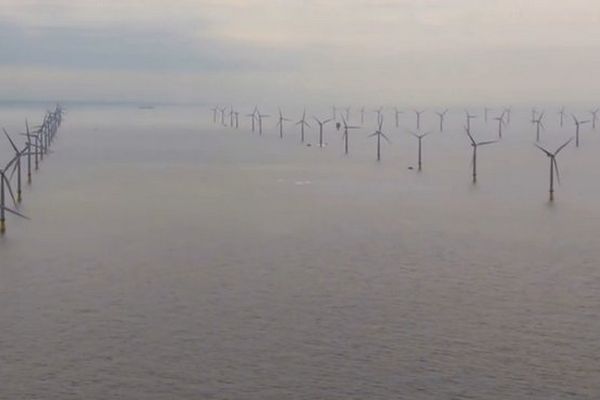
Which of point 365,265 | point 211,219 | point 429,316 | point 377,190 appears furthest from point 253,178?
point 429,316

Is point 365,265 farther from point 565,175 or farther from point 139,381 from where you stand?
point 565,175

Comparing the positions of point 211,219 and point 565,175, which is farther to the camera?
point 565,175

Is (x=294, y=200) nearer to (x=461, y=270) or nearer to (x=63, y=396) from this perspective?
(x=461, y=270)

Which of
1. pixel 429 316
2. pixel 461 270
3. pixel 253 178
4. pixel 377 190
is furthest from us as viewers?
pixel 253 178

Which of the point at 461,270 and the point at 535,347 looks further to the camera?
the point at 461,270

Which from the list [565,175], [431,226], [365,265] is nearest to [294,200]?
[431,226]

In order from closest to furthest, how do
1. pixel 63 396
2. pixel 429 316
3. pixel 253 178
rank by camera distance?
pixel 63 396 < pixel 429 316 < pixel 253 178
